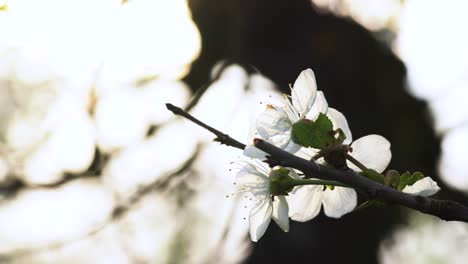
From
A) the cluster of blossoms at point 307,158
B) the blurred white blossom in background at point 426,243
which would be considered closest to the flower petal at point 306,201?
the cluster of blossoms at point 307,158

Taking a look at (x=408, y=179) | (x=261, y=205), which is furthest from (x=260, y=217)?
(x=408, y=179)

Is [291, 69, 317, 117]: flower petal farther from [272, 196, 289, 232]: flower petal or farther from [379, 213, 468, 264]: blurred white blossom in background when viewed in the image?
[379, 213, 468, 264]: blurred white blossom in background

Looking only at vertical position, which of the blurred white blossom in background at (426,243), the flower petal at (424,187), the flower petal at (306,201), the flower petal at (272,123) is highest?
the flower petal at (424,187)

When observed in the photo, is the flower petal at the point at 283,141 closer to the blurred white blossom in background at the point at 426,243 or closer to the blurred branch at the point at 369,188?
the blurred branch at the point at 369,188

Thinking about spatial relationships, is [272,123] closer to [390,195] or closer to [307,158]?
[307,158]

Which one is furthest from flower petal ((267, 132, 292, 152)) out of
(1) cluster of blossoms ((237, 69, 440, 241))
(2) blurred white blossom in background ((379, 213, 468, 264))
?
(2) blurred white blossom in background ((379, 213, 468, 264))

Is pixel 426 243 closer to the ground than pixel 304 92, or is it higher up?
closer to the ground
